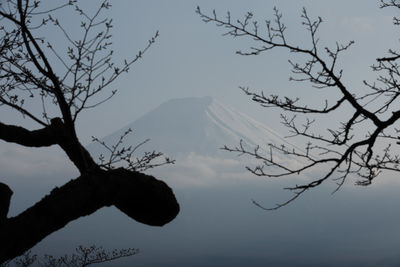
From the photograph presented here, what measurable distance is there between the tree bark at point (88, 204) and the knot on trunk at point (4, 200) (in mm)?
106

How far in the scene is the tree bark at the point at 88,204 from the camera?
560cm

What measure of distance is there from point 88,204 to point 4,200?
110 centimetres

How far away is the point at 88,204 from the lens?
235 inches

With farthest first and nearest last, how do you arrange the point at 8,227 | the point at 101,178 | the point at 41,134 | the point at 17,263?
the point at 17,263 < the point at 41,134 < the point at 101,178 < the point at 8,227

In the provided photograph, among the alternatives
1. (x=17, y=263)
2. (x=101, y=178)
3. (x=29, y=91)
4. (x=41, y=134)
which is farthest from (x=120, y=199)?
(x=17, y=263)

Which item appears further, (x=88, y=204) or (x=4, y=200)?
(x=4, y=200)

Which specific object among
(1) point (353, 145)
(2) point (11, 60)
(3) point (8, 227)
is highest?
(2) point (11, 60)

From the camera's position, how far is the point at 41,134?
735 centimetres

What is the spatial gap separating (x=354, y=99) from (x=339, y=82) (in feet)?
1.23

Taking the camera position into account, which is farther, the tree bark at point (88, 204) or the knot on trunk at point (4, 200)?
the knot on trunk at point (4, 200)

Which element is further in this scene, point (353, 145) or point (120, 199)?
point (353, 145)

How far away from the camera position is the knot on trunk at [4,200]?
5853 mm

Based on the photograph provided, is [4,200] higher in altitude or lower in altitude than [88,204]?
higher

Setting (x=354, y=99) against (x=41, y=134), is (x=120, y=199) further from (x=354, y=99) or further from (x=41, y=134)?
(x=354, y=99)
